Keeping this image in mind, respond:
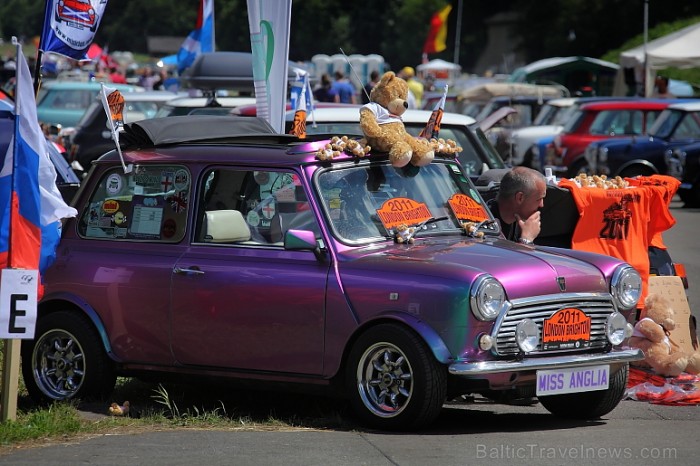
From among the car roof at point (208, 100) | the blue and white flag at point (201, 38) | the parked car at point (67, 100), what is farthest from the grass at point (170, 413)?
the parked car at point (67, 100)

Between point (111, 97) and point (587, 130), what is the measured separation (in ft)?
57.0

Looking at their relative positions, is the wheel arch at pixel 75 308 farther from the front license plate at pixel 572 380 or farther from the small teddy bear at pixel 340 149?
the front license plate at pixel 572 380

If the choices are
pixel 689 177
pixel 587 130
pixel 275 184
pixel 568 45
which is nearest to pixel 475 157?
pixel 275 184

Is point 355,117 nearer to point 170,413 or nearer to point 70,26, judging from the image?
point 70,26

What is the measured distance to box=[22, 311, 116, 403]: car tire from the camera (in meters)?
8.09

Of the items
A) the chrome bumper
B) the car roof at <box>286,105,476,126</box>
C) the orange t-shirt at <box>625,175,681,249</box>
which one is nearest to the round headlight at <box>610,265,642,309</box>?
the chrome bumper

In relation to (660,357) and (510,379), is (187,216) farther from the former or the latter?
(660,357)

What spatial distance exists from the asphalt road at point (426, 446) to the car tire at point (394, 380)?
11cm

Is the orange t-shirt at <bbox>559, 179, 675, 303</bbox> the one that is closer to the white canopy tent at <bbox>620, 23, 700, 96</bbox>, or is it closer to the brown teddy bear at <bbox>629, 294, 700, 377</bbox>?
the brown teddy bear at <bbox>629, 294, 700, 377</bbox>

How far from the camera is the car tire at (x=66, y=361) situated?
26.5 feet

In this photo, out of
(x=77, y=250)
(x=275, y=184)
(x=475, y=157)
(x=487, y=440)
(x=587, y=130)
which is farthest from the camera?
(x=587, y=130)

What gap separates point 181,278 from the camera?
25.3 feet

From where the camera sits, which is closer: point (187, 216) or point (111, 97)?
point (187, 216)

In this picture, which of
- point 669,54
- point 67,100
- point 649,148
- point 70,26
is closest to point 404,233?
point 70,26
